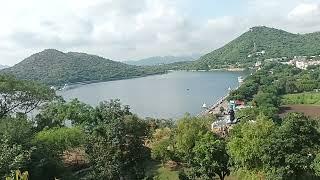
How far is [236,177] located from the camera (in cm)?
2014

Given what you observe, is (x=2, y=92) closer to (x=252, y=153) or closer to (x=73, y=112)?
(x=73, y=112)

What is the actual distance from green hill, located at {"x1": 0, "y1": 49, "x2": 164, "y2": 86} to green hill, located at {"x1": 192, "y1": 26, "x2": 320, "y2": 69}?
31.0m

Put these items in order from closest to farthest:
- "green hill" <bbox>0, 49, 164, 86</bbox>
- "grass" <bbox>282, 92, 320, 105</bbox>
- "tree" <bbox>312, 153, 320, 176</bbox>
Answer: "tree" <bbox>312, 153, 320, 176</bbox>
"grass" <bbox>282, 92, 320, 105</bbox>
"green hill" <bbox>0, 49, 164, 86</bbox>

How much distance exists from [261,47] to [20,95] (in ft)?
506

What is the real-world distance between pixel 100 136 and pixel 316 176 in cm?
939

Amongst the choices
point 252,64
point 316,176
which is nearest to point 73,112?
point 316,176

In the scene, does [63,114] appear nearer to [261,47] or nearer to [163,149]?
[163,149]

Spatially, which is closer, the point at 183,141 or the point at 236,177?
the point at 236,177

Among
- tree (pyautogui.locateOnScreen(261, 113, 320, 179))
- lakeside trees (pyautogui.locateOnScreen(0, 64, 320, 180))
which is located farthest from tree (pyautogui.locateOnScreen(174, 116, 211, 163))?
tree (pyautogui.locateOnScreen(261, 113, 320, 179))

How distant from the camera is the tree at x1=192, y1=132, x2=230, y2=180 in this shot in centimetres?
1902

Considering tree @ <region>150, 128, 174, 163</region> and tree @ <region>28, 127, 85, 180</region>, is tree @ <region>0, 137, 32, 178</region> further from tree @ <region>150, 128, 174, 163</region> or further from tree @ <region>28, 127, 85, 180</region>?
tree @ <region>150, 128, 174, 163</region>

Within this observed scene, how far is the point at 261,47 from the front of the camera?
570ft

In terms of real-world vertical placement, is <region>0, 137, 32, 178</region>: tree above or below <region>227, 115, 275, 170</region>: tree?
above

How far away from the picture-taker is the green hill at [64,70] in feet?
424
